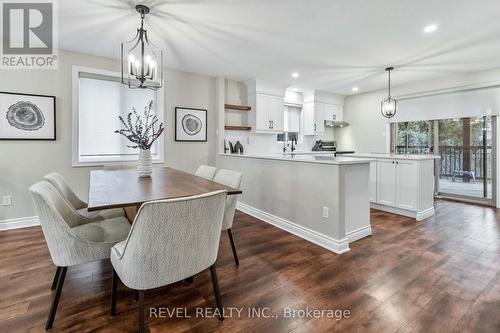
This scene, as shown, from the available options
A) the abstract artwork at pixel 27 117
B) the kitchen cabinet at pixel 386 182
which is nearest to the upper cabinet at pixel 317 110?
the kitchen cabinet at pixel 386 182

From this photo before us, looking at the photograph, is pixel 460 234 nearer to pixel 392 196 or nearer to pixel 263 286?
pixel 392 196

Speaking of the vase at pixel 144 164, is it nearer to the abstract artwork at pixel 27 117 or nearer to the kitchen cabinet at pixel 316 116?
the abstract artwork at pixel 27 117

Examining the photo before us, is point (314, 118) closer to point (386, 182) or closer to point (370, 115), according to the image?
point (370, 115)

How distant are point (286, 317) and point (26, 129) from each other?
3.89 m

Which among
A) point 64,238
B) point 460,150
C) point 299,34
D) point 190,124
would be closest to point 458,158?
point 460,150

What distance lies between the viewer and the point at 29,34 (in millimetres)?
2994

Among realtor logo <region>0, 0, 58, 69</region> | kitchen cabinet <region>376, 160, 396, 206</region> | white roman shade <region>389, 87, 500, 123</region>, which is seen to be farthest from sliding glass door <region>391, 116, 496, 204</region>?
realtor logo <region>0, 0, 58, 69</region>

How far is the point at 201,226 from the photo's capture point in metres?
1.42

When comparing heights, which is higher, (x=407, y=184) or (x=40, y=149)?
(x=40, y=149)

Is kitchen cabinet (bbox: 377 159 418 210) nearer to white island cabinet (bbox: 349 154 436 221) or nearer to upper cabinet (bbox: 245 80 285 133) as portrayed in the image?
white island cabinet (bbox: 349 154 436 221)

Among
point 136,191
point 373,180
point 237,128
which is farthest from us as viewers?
point 237,128

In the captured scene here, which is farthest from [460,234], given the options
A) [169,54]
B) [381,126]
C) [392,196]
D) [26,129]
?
[26,129]

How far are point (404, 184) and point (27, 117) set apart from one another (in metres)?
5.39

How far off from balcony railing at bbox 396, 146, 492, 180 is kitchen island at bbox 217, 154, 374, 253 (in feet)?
10.8
